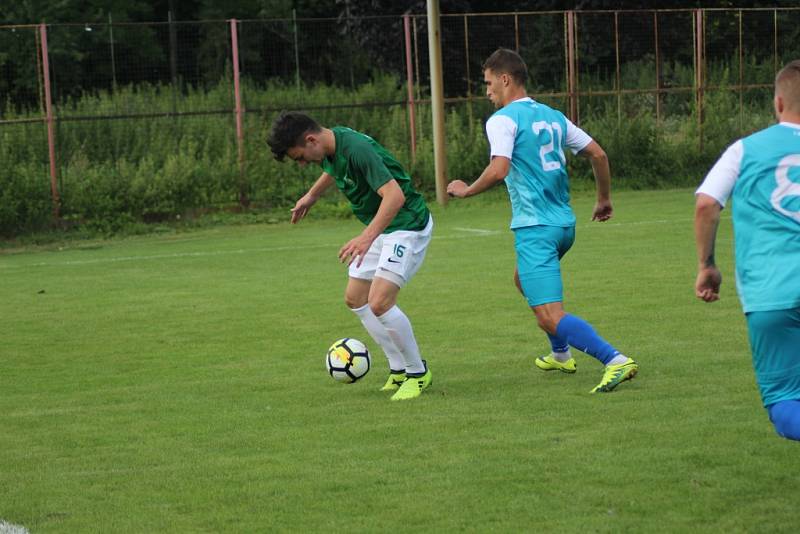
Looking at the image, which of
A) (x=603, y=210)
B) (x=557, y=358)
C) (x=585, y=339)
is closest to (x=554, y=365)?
(x=557, y=358)

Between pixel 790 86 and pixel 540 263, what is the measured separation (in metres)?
3.03

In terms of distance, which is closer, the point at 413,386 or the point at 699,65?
the point at 413,386

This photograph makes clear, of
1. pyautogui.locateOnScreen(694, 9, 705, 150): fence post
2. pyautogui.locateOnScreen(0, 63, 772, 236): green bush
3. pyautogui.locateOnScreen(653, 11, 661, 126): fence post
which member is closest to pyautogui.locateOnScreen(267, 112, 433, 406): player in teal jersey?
pyautogui.locateOnScreen(0, 63, 772, 236): green bush

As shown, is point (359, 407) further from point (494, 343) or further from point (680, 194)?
point (680, 194)

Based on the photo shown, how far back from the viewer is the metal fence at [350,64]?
2083 centimetres

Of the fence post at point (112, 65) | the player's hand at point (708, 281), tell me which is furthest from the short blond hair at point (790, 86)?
the fence post at point (112, 65)

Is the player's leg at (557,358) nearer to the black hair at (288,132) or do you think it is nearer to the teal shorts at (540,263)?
the teal shorts at (540,263)

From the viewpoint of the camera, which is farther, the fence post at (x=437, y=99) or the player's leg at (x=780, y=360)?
the fence post at (x=437, y=99)

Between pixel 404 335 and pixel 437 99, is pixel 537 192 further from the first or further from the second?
pixel 437 99

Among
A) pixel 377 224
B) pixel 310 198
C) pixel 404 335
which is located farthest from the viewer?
pixel 310 198

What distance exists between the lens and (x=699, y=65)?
25.2 m

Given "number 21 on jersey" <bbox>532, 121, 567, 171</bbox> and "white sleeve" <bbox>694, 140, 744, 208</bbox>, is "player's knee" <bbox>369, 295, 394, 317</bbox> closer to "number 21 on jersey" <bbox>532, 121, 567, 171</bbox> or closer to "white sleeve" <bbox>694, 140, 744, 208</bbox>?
"number 21 on jersey" <bbox>532, 121, 567, 171</bbox>

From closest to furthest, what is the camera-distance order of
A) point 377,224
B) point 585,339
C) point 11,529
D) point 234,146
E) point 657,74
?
point 11,529
point 377,224
point 585,339
point 234,146
point 657,74

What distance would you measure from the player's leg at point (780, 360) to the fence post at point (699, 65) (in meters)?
20.8
